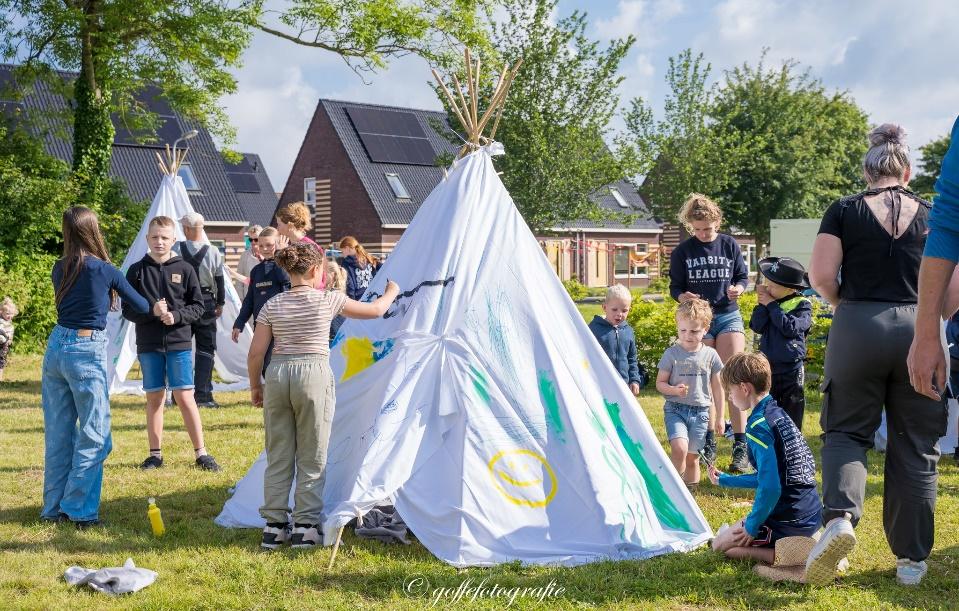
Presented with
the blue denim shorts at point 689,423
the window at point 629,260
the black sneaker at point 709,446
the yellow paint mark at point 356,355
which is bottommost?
the black sneaker at point 709,446

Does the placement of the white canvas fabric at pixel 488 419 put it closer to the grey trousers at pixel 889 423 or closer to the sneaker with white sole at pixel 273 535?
the sneaker with white sole at pixel 273 535

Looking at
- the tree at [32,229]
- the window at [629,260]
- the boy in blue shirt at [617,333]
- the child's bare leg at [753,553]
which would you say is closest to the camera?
the child's bare leg at [753,553]

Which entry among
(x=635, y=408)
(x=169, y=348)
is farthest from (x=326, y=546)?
(x=169, y=348)

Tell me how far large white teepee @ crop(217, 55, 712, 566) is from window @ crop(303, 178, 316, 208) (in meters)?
32.2

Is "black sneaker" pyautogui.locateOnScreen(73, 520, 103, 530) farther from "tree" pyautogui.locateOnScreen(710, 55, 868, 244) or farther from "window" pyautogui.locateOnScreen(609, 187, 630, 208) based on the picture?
"window" pyautogui.locateOnScreen(609, 187, 630, 208)

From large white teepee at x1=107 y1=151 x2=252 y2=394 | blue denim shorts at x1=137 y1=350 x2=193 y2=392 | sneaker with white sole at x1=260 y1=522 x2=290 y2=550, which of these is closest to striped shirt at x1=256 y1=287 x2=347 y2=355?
sneaker with white sole at x1=260 y1=522 x2=290 y2=550

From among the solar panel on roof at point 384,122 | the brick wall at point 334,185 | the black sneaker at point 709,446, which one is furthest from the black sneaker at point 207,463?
the solar panel on roof at point 384,122

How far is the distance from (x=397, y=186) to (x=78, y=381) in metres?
30.1

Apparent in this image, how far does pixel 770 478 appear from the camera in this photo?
435cm

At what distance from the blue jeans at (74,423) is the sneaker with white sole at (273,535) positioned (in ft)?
4.38

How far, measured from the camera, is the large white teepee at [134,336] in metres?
10.8

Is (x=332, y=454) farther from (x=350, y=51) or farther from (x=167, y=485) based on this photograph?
(x=350, y=51)

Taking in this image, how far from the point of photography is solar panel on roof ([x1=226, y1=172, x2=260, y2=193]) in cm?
3803

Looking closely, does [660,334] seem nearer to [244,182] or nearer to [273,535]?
[273,535]
